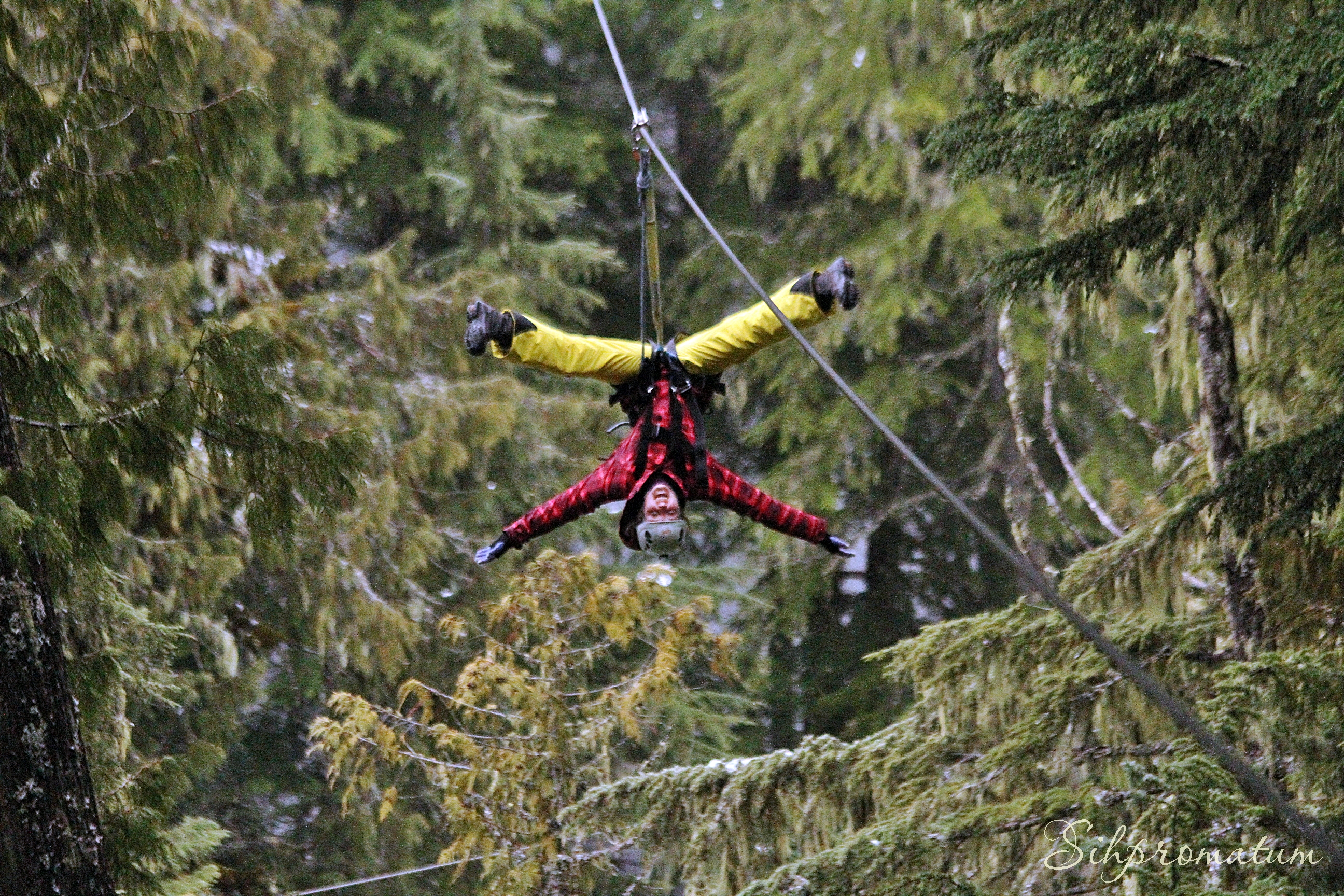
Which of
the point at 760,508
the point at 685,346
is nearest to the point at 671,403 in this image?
the point at 685,346

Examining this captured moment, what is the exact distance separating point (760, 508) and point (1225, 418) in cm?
194

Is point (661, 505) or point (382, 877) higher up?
point (661, 505)

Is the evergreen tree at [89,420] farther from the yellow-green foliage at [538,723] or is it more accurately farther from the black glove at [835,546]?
the yellow-green foliage at [538,723]

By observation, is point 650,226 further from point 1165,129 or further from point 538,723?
point 538,723

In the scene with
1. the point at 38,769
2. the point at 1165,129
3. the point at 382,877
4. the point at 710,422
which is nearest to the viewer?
the point at 1165,129

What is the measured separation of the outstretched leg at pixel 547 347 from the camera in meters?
6.14

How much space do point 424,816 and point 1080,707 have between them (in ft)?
25.0

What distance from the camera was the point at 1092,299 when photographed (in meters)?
8.52

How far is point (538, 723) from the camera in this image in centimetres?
839

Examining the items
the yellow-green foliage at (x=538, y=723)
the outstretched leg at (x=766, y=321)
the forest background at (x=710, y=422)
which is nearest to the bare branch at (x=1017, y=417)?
the forest background at (x=710, y=422)

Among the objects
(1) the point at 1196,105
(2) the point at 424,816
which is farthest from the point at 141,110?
(2) the point at 424,816

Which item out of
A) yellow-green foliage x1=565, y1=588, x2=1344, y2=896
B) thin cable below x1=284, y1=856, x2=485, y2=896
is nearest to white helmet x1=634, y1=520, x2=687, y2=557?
yellow-green foliage x1=565, y1=588, x2=1344, y2=896

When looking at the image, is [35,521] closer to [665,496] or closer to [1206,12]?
[665,496]

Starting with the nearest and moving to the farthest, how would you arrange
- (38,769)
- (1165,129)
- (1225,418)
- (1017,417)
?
(1165,129), (38,769), (1225,418), (1017,417)
